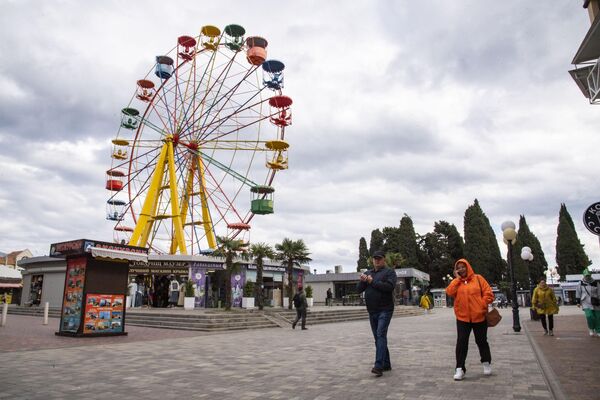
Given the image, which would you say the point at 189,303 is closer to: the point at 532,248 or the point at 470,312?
the point at 470,312

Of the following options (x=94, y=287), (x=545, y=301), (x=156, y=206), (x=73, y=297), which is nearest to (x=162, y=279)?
(x=156, y=206)

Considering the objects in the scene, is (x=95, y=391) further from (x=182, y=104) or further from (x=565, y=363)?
(x=182, y=104)

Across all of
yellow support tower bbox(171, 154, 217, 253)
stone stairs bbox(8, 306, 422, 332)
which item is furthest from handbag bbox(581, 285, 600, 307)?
yellow support tower bbox(171, 154, 217, 253)

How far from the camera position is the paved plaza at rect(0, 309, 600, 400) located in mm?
5473

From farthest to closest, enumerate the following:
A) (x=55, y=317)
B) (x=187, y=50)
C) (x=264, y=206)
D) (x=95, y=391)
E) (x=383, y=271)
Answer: (x=187, y=50)
(x=264, y=206)
(x=55, y=317)
(x=383, y=271)
(x=95, y=391)

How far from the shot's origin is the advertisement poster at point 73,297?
1354 cm

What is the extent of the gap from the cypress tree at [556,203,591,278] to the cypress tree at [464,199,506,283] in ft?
30.3

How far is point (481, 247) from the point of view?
61312mm

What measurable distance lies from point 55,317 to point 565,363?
24.5 metres

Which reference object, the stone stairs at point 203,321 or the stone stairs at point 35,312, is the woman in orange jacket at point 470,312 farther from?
the stone stairs at point 35,312

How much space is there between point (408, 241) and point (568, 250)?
25.1 m

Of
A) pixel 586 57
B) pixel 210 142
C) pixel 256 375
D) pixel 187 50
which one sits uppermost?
pixel 187 50

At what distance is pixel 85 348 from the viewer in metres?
10.7

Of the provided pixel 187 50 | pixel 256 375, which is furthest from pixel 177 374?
pixel 187 50
